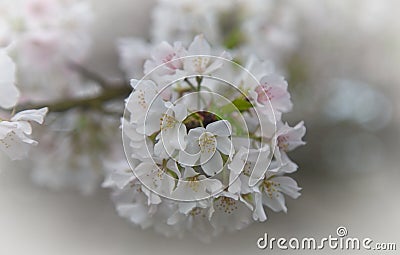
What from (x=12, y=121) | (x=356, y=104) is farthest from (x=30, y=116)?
(x=356, y=104)

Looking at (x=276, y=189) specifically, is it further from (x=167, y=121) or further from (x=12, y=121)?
(x=12, y=121)

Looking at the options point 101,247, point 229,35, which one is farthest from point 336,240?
point 101,247

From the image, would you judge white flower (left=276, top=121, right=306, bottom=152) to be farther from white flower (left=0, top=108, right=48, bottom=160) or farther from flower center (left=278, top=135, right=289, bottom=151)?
white flower (left=0, top=108, right=48, bottom=160)

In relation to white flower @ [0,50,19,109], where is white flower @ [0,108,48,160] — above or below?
below

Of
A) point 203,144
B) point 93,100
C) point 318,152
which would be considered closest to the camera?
point 203,144

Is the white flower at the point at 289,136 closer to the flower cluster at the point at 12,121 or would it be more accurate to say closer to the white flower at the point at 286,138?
the white flower at the point at 286,138

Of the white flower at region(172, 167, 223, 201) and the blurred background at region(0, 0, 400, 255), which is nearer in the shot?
the white flower at region(172, 167, 223, 201)

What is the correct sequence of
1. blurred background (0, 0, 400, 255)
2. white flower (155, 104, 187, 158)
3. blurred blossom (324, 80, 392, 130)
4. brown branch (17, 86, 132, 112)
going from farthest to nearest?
blurred blossom (324, 80, 392, 130) → blurred background (0, 0, 400, 255) → brown branch (17, 86, 132, 112) → white flower (155, 104, 187, 158)

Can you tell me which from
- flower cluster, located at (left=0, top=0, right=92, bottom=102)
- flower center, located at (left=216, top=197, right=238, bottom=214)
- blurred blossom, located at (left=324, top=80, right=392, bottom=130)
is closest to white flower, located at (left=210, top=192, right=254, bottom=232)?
flower center, located at (left=216, top=197, right=238, bottom=214)
